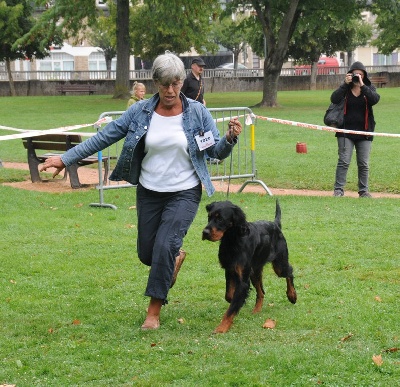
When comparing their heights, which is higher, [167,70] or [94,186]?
[167,70]

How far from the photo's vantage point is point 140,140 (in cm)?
610

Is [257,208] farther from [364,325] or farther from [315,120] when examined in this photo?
[315,120]

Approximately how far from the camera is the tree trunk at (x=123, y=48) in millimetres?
38572

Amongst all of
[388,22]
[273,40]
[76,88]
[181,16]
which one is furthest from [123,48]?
[388,22]

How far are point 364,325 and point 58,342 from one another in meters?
2.12

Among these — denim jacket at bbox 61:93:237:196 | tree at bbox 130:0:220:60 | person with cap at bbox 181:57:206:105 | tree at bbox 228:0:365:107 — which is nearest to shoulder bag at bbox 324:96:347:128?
person with cap at bbox 181:57:206:105

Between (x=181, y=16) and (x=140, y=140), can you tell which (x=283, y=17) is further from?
(x=140, y=140)

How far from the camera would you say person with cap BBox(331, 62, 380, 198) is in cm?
1198

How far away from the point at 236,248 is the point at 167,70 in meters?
1.34

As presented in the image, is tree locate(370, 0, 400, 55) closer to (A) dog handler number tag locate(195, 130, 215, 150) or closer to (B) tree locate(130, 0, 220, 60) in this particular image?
(B) tree locate(130, 0, 220, 60)

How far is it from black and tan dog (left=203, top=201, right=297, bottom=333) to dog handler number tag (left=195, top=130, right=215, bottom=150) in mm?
422

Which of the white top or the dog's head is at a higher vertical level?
the white top

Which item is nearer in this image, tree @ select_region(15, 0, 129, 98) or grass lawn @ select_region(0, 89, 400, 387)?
grass lawn @ select_region(0, 89, 400, 387)

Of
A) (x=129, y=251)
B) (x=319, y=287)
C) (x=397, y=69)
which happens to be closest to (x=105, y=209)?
(x=129, y=251)
